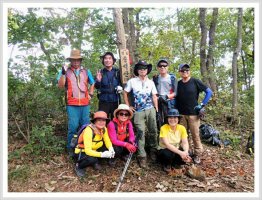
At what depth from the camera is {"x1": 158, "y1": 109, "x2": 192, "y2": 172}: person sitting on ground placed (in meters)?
6.08

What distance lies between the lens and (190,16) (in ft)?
48.9

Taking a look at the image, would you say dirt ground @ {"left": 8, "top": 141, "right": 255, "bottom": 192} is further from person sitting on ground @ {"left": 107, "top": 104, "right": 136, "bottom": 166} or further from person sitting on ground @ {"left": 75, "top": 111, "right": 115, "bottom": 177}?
person sitting on ground @ {"left": 107, "top": 104, "right": 136, "bottom": 166}

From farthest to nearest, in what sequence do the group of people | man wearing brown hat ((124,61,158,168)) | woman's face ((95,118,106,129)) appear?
1. man wearing brown hat ((124,61,158,168))
2. the group of people
3. woman's face ((95,118,106,129))

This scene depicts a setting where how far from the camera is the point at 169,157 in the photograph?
242 inches

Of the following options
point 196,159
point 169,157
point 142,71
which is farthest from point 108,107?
point 196,159

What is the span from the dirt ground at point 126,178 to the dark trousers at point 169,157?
207mm

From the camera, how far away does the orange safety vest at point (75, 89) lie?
6.48m

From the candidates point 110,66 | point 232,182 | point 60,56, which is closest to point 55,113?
point 60,56

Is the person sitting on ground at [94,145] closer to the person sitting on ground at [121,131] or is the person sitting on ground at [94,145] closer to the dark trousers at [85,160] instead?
the dark trousers at [85,160]

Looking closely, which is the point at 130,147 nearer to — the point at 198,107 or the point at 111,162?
the point at 111,162

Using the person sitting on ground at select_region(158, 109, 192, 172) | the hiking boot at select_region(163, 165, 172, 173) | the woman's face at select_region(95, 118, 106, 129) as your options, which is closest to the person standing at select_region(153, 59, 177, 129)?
the person sitting on ground at select_region(158, 109, 192, 172)

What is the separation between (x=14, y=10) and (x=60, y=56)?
2.12 m

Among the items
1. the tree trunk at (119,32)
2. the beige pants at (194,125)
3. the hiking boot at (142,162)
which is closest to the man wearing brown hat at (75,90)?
the tree trunk at (119,32)

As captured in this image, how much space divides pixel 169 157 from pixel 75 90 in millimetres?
2710
